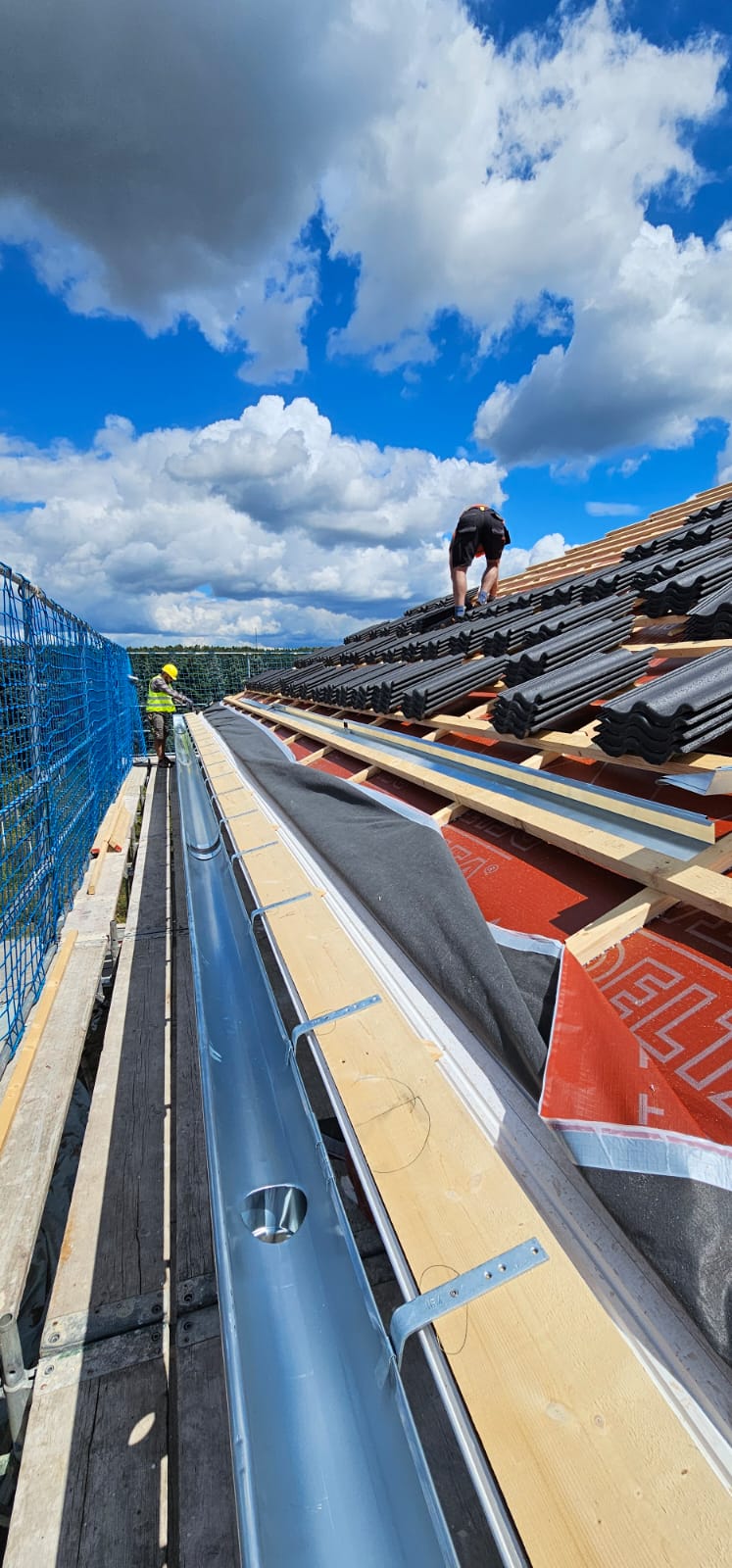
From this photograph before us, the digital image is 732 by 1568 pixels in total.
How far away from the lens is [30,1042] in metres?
3.56

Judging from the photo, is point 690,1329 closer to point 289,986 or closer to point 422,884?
point 289,986

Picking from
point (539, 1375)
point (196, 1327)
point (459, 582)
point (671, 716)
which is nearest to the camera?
point (539, 1375)

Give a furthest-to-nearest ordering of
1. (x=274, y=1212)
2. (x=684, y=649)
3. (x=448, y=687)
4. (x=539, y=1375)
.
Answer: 1. (x=448, y=687)
2. (x=684, y=649)
3. (x=274, y=1212)
4. (x=539, y=1375)

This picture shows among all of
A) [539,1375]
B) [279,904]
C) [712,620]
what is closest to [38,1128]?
[279,904]

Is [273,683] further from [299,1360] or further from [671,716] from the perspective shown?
[299,1360]

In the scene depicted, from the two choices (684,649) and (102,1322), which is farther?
(684,649)

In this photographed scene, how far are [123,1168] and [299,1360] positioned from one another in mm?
2197

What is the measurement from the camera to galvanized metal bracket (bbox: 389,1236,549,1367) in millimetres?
1048

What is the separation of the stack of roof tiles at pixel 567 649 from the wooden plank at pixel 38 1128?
3.68 meters

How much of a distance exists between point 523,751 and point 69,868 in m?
4.29

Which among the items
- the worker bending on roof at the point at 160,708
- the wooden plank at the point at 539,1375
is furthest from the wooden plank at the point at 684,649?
the worker bending on roof at the point at 160,708

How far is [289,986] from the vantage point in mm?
2043

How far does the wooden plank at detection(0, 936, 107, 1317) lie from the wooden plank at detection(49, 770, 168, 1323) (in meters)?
0.17

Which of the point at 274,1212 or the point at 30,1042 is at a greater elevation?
the point at 274,1212
